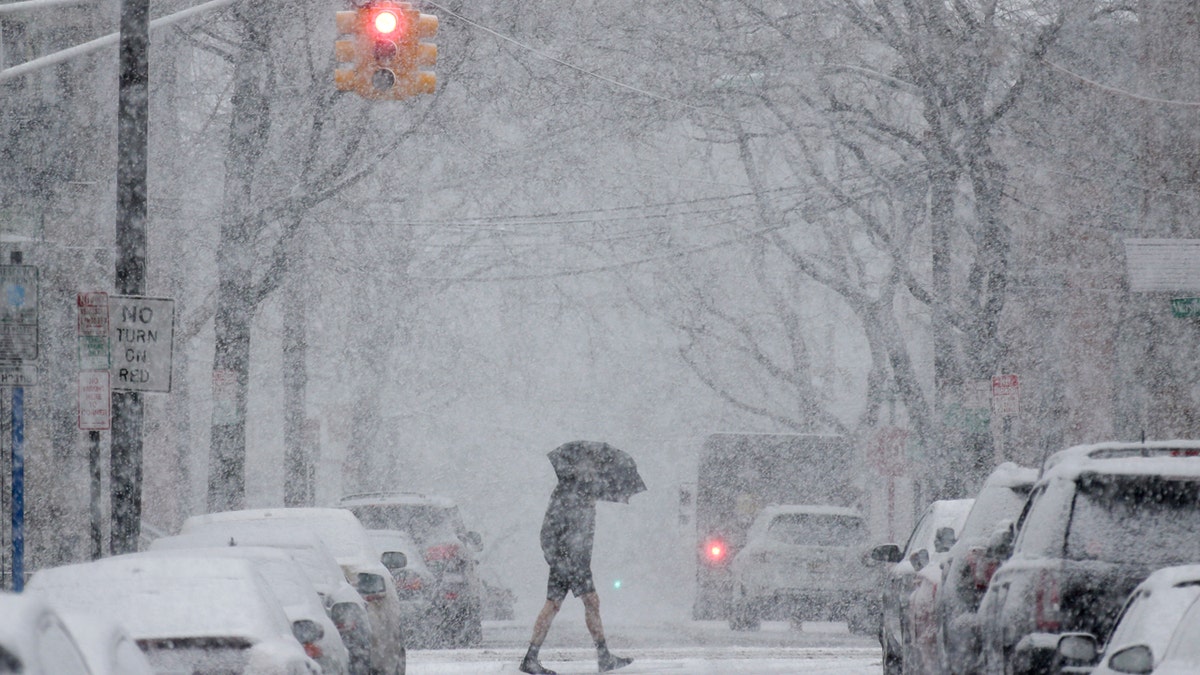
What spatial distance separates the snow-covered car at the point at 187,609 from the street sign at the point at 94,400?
25.3ft

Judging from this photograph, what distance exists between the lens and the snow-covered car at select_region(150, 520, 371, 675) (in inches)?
464

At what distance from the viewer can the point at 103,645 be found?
17.1ft

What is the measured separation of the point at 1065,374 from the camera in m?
34.4

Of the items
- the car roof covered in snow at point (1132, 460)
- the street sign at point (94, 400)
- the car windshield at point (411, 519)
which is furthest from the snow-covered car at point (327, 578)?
the car windshield at point (411, 519)

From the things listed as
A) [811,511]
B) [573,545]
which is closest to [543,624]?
[573,545]

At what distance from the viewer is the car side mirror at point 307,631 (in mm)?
9562

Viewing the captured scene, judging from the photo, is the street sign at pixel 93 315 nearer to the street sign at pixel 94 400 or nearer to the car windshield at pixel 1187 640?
the street sign at pixel 94 400

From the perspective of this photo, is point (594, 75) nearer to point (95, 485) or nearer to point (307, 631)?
point (95, 485)

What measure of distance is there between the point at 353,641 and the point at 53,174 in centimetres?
1487

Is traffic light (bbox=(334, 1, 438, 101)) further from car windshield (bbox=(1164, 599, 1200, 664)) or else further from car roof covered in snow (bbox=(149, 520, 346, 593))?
car windshield (bbox=(1164, 599, 1200, 664))

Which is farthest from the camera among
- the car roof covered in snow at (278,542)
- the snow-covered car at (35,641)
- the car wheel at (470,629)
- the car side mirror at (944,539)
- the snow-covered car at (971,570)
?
the car wheel at (470,629)

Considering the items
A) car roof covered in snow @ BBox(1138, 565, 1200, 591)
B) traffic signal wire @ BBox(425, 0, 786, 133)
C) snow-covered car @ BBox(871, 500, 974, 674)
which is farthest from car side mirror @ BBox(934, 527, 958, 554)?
traffic signal wire @ BBox(425, 0, 786, 133)

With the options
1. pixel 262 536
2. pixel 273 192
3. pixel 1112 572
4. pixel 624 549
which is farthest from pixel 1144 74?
pixel 624 549

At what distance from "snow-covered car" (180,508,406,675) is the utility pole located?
1593 millimetres
